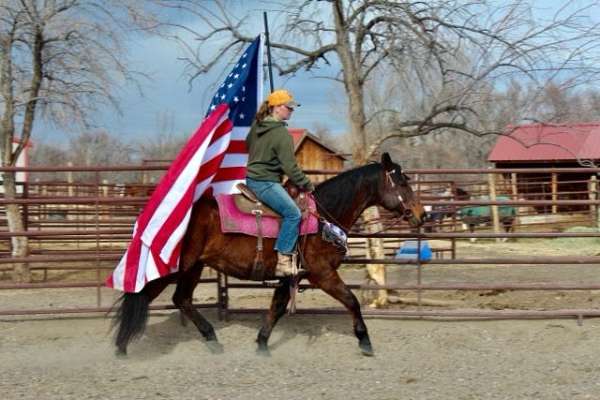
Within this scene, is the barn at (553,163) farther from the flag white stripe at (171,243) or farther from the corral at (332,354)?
the flag white stripe at (171,243)

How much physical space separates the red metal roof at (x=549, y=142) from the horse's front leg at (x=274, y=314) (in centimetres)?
307

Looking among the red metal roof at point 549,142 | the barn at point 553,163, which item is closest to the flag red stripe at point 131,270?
the red metal roof at point 549,142

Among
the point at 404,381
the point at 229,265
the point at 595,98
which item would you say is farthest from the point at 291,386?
the point at 595,98

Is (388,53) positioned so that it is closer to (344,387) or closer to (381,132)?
(381,132)

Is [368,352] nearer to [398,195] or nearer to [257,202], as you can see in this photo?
[398,195]

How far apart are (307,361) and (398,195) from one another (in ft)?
6.13

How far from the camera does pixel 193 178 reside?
6047 millimetres

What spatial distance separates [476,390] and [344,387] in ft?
3.51

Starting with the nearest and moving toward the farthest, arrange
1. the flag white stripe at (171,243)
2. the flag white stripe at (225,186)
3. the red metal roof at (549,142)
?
the flag white stripe at (171,243) < the flag white stripe at (225,186) < the red metal roof at (549,142)

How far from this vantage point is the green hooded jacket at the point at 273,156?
5.89 m

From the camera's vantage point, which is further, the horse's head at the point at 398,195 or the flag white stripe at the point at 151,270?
the horse's head at the point at 398,195

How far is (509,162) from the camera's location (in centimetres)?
2962

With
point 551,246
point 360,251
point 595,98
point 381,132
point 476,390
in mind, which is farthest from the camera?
point 551,246

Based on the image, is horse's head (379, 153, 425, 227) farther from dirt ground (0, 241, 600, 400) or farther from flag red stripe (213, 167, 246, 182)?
flag red stripe (213, 167, 246, 182)
